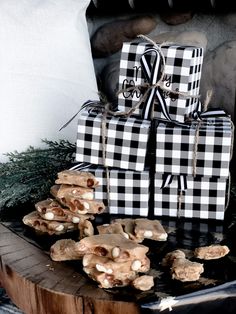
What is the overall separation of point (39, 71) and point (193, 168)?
525 millimetres

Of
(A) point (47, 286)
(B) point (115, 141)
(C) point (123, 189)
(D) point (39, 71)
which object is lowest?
(A) point (47, 286)

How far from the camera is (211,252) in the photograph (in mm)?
881

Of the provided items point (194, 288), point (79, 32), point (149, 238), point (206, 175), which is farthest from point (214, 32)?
point (194, 288)

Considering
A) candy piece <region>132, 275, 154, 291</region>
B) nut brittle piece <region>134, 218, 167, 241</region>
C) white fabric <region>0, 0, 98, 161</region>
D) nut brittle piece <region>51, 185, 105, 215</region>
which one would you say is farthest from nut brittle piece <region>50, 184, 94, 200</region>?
white fabric <region>0, 0, 98, 161</region>

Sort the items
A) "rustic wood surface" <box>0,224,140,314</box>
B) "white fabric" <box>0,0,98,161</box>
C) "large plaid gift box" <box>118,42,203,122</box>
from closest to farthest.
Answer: "rustic wood surface" <box>0,224,140,314</box> → "large plaid gift box" <box>118,42,203,122</box> → "white fabric" <box>0,0,98,161</box>

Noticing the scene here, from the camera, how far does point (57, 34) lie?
129 centimetres

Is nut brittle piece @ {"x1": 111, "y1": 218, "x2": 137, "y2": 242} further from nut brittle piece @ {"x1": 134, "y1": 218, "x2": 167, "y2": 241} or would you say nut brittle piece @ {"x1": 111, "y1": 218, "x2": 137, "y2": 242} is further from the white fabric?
the white fabric

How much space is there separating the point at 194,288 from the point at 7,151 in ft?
2.15

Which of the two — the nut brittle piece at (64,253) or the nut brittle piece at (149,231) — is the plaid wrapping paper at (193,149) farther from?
the nut brittle piece at (64,253)

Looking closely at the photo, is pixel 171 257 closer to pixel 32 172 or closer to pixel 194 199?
pixel 194 199

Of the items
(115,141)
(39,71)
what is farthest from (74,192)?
(39,71)

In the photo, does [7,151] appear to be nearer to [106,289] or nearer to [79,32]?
[79,32]

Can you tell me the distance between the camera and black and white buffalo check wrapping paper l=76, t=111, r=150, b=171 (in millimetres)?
984

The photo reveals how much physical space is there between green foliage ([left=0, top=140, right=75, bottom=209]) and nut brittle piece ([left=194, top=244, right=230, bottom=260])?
0.38m
